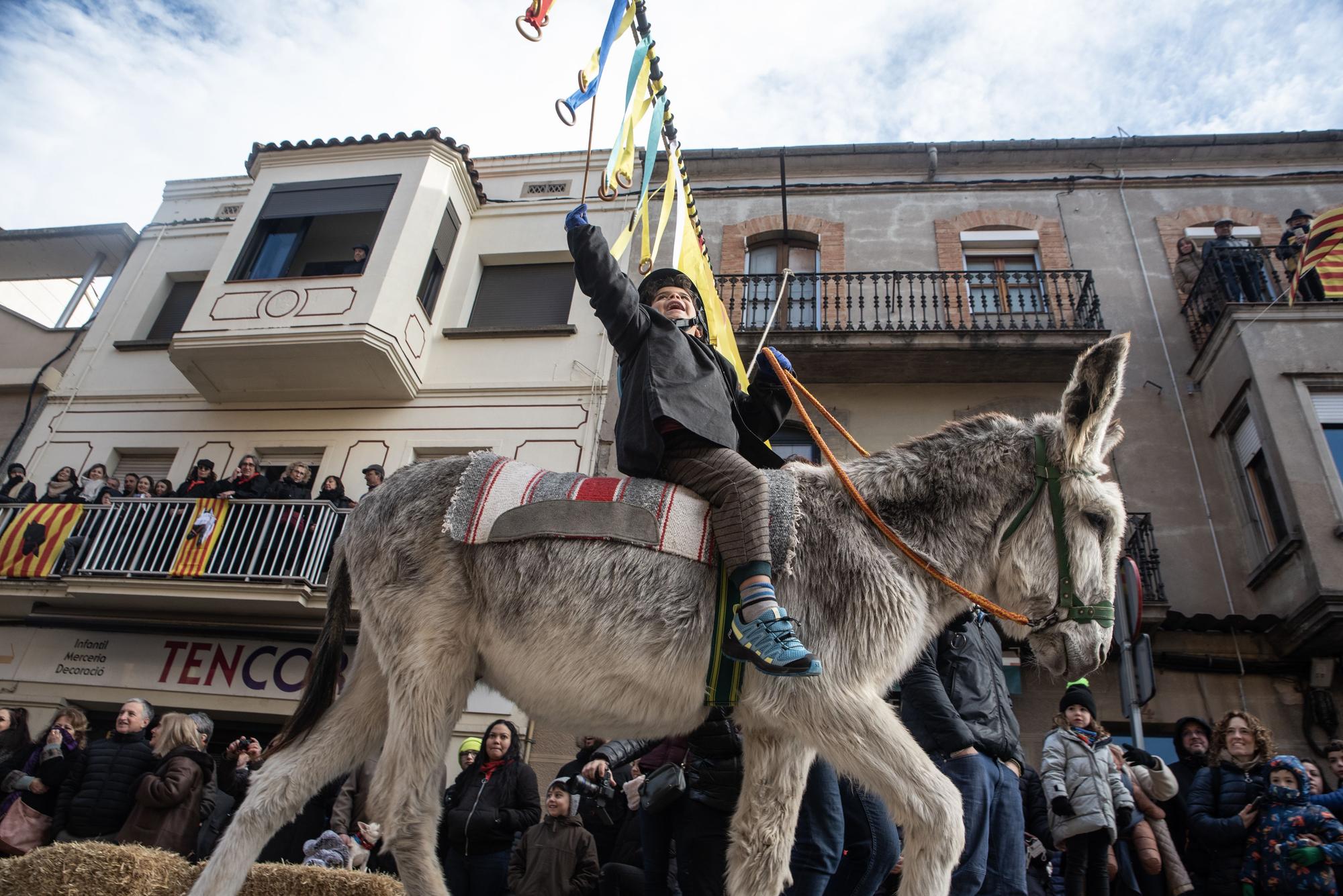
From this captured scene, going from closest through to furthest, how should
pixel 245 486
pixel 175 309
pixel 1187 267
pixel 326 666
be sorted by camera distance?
pixel 326 666, pixel 245 486, pixel 1187 267, pixel 175 309

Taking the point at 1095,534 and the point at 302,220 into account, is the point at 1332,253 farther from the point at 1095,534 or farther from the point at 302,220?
the point at 302,220

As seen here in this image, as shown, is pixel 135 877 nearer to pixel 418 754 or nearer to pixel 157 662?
pixel 418 754

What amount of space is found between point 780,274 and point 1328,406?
9046mm

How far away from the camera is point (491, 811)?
6.54 m

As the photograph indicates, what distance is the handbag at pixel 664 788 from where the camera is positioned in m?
4.42

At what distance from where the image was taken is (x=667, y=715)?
3.19 meters

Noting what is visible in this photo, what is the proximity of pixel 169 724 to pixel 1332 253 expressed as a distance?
56.1 feet

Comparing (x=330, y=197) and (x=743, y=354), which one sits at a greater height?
(x=330, y=197)

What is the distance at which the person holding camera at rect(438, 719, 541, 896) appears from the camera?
6441mm

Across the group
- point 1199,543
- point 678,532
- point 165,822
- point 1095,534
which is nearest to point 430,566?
point 678,532

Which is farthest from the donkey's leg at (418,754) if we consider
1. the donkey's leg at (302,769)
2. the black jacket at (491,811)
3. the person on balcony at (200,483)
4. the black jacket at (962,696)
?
the person on balcony at (200,483)

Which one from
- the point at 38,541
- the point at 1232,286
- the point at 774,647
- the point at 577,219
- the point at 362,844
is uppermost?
the point at 1232,286

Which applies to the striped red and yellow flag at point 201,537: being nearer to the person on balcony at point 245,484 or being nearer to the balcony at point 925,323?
the person on balcony at point 245,484

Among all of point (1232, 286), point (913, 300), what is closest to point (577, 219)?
point (913, 300)
